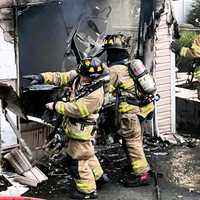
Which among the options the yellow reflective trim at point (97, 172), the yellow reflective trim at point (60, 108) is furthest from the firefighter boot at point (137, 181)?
the yellow reflective trim at point (60, 108)

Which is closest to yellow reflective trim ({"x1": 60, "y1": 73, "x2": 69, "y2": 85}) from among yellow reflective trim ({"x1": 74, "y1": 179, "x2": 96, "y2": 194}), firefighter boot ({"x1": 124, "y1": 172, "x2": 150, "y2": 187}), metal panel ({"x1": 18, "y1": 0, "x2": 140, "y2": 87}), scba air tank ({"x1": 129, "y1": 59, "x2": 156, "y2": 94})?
scba air tank ({"x1": 129, "y1": 59, "x2": 156, "y2": 94})

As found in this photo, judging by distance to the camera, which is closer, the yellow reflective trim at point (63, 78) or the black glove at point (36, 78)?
the black glove at point (36, 78)

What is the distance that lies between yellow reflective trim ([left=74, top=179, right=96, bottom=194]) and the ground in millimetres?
216

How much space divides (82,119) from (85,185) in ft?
2.84

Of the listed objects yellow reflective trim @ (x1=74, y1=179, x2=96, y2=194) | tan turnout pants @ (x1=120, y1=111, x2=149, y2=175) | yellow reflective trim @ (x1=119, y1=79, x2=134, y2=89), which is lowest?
yellow reflective trim @ (x1=74, y1=179, x2=96, y2=194)

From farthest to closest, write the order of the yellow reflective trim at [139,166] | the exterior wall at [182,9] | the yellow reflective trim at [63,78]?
the exterior wall at [182,9] < the yellow reflective trim at [139,166] < the yellow reflective trim at [63,78]

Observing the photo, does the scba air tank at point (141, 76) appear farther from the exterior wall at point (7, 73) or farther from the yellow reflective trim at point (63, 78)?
the exterior wall at point (7, 73)

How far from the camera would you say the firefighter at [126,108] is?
7879 millimetres

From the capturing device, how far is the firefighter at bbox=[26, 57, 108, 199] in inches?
284

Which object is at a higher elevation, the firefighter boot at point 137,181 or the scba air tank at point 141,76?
the scba air tank at point 141,76

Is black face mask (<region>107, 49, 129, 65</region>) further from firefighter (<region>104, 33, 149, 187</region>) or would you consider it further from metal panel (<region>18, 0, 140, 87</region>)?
metal panel (<region>18, 0, 140, 87</region>)

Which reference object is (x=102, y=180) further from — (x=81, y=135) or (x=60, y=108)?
(x=60, y=108)

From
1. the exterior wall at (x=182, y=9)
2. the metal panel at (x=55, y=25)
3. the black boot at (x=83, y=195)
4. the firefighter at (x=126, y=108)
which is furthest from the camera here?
the exterior wall at (x=182, y=9)

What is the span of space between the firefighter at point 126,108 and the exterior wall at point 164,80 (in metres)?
2.24
